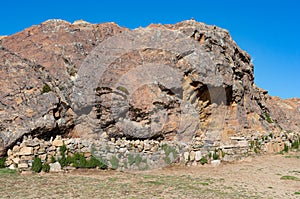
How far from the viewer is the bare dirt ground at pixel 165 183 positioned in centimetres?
859

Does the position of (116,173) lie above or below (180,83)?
below

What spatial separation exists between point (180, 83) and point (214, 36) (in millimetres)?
4742

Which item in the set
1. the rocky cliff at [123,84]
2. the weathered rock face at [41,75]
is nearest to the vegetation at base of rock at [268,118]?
the rocky cliff at [123,84]

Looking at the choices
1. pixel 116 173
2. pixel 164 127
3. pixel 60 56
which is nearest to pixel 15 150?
pixel 116 173

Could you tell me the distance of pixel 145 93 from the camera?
1645cm

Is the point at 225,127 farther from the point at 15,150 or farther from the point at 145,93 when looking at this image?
the point at 15,150

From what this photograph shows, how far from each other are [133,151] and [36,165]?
4.27 metres

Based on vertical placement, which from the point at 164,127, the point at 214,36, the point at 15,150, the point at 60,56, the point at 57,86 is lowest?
the point at 15,150

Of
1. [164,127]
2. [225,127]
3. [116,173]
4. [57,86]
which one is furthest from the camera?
[225,127]

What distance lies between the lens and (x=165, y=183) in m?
10.2

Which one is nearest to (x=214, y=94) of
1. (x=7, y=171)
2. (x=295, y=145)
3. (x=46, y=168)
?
(x=295, y=145)

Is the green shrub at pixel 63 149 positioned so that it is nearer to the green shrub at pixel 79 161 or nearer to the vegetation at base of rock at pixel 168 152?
the green shrub at pixel 79 161

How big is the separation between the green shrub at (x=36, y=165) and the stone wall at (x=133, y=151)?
163 millimetres

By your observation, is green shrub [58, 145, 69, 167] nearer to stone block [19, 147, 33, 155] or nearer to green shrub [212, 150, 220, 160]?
stone block [19, 147, 33, 155]
